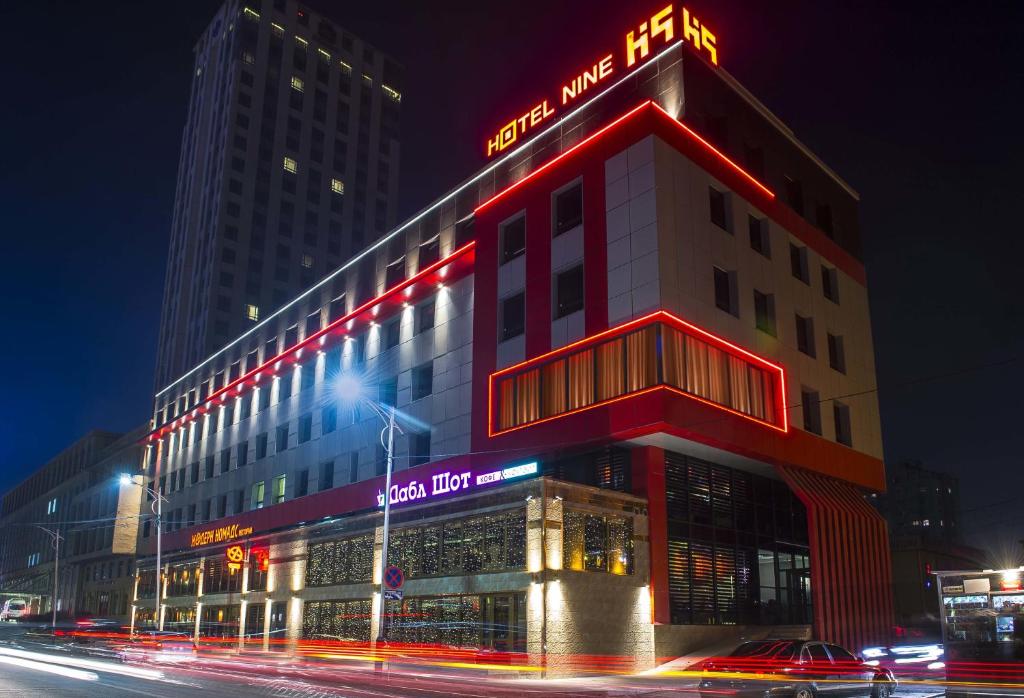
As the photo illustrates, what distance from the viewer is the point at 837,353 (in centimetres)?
4550

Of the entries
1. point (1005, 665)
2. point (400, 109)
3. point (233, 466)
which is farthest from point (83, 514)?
point (1005, 665)

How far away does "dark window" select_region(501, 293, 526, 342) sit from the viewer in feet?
135

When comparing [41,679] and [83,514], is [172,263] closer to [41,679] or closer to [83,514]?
[83,514]

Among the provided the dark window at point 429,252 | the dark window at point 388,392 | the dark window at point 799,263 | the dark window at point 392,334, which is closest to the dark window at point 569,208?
the dark window at point 429,252

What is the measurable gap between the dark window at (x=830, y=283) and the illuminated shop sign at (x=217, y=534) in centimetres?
4031

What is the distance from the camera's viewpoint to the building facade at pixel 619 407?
34281 mm

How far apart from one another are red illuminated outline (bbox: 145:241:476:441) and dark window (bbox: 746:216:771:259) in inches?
552

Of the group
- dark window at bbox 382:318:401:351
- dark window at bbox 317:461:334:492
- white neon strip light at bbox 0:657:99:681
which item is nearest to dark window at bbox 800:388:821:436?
dark window at bbox 382:318:401:351

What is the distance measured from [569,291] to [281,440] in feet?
97.8

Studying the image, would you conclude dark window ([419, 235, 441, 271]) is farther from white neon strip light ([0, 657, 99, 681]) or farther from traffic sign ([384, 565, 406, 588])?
white neon strip light ([0, 657, 99, 681])

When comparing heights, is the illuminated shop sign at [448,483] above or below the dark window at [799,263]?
below

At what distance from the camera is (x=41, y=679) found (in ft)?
78.7

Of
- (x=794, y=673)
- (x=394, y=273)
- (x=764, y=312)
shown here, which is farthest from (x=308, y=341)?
(x=794, y=673)

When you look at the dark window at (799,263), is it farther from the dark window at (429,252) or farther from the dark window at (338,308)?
the dark window at (338,308)
